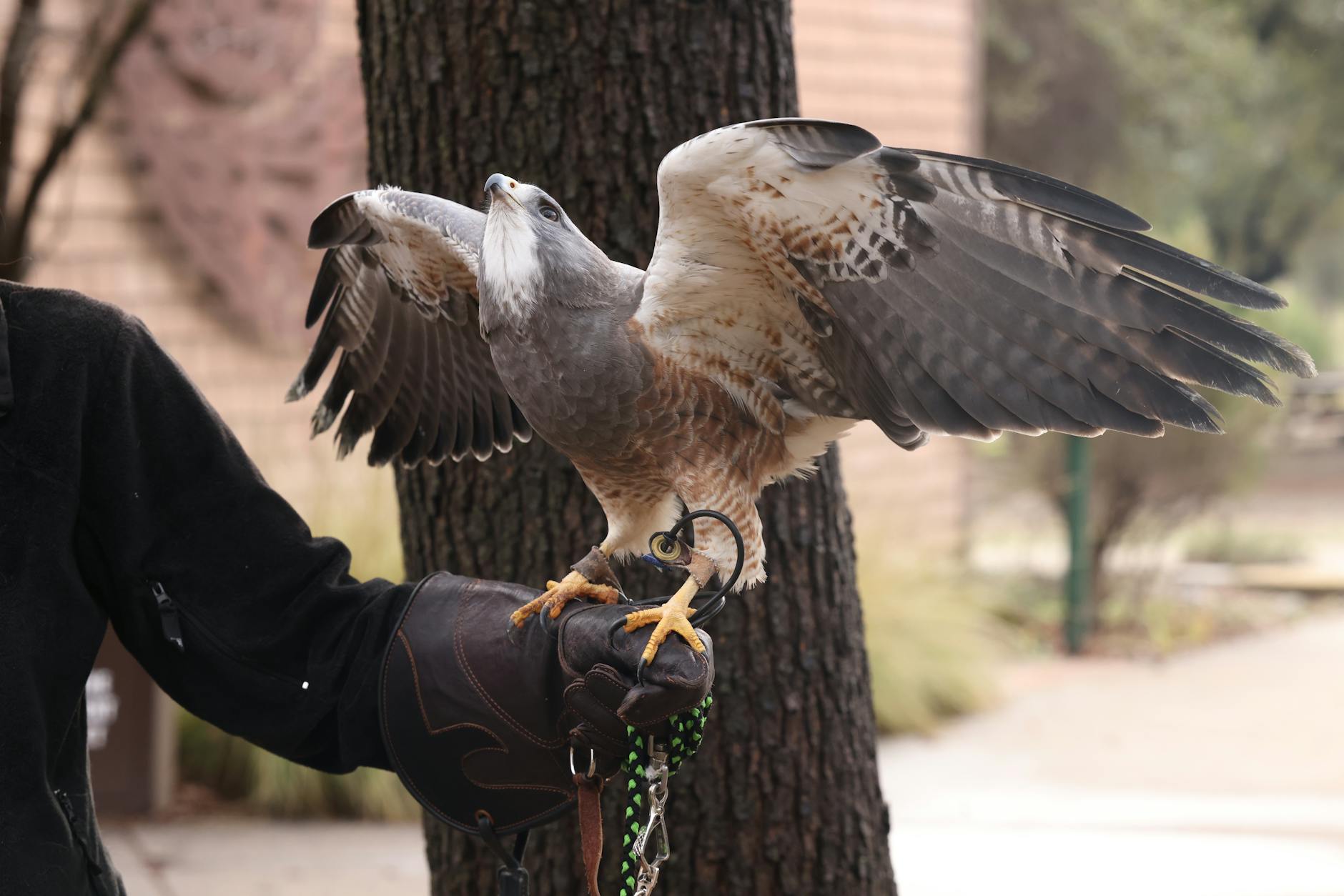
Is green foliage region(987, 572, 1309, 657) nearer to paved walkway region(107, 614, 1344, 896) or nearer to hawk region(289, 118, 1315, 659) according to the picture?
paved walkway region(107, 614, 1344, 896)

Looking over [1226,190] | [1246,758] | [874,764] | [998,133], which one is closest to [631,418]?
[874,764]

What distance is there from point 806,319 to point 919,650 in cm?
539

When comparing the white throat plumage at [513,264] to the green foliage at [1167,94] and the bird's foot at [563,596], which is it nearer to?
the bird's foot at [563,596]

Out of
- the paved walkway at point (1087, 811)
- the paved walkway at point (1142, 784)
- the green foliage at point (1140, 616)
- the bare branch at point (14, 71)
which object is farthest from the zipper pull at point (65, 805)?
the green foliage at point (1140, 616)

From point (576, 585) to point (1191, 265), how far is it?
926 millimetres

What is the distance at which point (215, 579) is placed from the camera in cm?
185

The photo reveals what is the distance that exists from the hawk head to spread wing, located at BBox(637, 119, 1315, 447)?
0.32 feet

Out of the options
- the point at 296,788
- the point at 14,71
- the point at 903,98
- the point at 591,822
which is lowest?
the point at 296,788

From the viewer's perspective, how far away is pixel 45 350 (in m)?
1.77

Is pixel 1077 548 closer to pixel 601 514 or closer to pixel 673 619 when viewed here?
pixel 601 514

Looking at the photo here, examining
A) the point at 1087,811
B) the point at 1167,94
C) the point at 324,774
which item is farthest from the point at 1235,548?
the point at 324,774

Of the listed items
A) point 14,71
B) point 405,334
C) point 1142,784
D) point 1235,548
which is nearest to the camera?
point 405,334

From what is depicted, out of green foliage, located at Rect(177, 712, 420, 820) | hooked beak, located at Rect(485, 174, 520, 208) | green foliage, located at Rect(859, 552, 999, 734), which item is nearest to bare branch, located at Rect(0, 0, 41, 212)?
green foliage, located at Rect(177, 712, 420, 820)

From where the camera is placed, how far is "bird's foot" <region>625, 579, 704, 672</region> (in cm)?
167
